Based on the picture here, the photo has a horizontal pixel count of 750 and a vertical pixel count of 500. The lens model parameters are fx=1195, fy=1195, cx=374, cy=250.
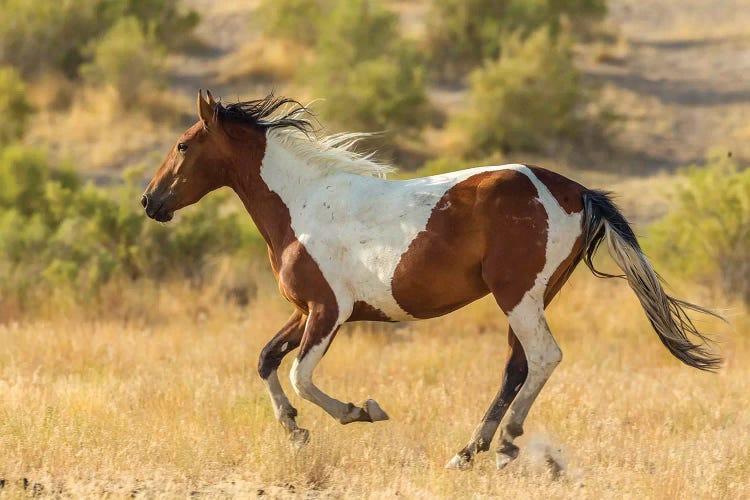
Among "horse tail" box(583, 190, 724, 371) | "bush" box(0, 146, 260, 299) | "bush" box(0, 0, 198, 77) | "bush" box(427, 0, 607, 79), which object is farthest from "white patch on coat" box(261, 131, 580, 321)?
"bush" box(427, 0, 607, 79)

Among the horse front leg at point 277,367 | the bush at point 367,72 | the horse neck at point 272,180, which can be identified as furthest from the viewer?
the bush at point 367,72

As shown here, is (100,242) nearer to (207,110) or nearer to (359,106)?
(207,110)

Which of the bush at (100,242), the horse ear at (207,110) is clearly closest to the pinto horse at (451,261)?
the horse ear at (207,110)

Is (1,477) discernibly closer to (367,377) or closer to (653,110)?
(367,377)

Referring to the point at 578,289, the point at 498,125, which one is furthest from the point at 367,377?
the point at 498,125

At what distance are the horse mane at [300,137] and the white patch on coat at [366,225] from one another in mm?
127

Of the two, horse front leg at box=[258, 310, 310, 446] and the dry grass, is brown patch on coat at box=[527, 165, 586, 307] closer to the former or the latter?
horse front leg at box=[258, 310, 310, 446]

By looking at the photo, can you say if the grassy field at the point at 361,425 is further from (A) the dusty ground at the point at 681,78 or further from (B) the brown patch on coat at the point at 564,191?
(A) the dusty ground at the point at 681,78

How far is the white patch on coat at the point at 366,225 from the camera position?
6484 millimetres

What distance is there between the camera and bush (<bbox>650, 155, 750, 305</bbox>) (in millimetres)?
11945

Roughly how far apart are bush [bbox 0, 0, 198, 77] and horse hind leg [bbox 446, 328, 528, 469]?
1788 cm

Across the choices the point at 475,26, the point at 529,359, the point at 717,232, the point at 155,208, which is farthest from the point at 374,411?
the point at 475,26

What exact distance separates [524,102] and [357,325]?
1052 centimetres

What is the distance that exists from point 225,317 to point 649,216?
664cm
